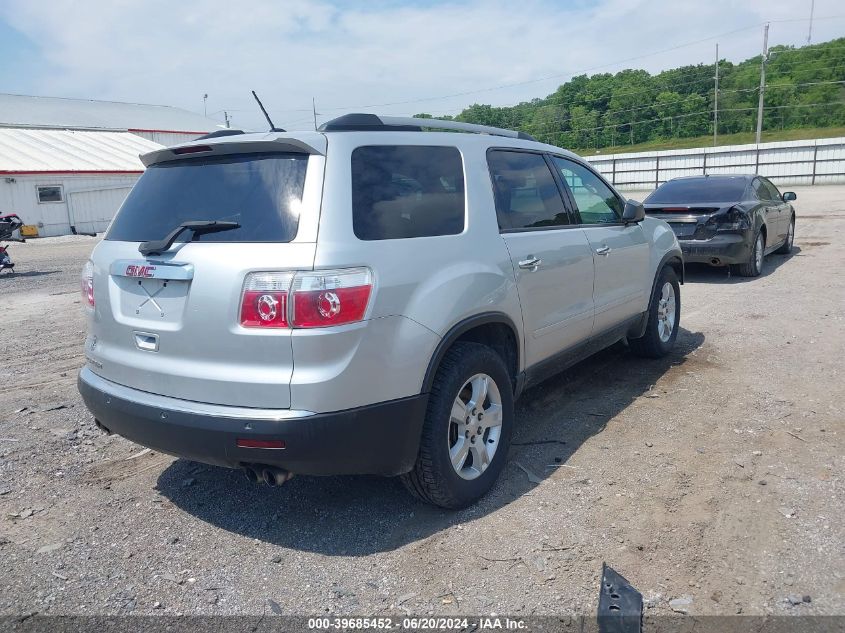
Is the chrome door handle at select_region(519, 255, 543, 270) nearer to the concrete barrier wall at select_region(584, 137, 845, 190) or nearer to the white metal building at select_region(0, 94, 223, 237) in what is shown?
the white metal building at select_region(0, 94, 223, 237)

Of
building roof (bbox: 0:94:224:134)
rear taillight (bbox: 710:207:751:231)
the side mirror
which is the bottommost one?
rear taillight (bbox: 710:207:751:231)

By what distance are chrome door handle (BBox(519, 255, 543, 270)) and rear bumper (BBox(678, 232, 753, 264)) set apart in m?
6.41

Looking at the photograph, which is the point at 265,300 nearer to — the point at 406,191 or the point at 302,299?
the point at 302,299

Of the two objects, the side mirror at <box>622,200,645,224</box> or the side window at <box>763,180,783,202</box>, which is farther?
the side window at <box>763,180,783,202</box>

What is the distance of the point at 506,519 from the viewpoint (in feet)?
11.5

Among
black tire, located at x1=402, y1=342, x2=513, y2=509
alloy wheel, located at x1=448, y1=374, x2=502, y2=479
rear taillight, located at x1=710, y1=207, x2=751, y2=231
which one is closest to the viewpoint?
black tire, located at x1=402, y1=342, x2=513, y2=509

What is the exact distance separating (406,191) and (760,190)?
9.41m

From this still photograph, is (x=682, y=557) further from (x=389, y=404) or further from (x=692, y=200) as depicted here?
(x=692, y=200)

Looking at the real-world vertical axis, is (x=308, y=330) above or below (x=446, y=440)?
above

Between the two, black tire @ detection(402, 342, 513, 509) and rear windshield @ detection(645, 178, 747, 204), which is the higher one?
rear windshield @ detection(645, 178, 747, 204)

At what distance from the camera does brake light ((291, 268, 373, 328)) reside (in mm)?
2887

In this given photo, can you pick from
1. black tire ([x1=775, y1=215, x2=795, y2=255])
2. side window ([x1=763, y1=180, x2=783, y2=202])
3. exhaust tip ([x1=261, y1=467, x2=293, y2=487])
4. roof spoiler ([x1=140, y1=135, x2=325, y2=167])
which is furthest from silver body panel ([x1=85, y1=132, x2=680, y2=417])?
black tire ([x1=775, y1=215, x2=795, y2=255])

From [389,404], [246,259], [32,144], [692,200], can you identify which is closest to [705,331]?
[692,200]

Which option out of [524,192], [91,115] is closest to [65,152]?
[91,115]
